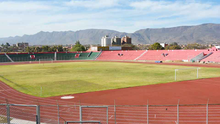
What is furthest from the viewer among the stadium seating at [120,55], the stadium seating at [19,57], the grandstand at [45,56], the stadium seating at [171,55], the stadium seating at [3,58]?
the stadium seating at [120,55]

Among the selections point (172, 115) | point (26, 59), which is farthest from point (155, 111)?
point (26, 59)

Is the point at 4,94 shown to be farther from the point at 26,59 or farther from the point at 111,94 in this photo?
the point at 26,59

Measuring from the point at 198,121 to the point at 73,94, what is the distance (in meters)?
14.6

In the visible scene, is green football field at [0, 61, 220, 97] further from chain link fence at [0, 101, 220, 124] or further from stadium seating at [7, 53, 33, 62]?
stadium seating at [7, 53, 33, 62]

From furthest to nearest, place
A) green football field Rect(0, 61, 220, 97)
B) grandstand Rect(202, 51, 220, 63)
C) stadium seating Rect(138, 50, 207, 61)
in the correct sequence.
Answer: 1. stadium seating Rect(138, 50, 207, 61)
2. grandstand Rect(202, 51, 220, 63)
3. green football field Rect(0, 61, 220, 97)

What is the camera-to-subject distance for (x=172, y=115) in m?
15.3

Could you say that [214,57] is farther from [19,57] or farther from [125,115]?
[19,57]

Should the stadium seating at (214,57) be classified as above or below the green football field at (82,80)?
above

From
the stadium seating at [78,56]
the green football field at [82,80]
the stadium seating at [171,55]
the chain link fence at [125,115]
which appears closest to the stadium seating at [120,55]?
the stadium seating at [78,56]

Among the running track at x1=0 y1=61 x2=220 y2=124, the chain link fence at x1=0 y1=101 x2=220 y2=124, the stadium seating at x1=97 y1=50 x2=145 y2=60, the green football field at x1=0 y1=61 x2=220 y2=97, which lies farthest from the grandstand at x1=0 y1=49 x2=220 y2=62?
the chain link fence at x1=0 y1=101 x2=220 y2=124

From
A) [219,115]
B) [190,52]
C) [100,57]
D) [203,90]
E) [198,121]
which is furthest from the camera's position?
[100,57]

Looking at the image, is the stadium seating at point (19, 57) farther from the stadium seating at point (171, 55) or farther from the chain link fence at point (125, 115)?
the chain link fence at point (125, 115)

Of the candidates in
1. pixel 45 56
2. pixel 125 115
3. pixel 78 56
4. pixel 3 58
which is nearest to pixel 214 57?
pixel 78 56

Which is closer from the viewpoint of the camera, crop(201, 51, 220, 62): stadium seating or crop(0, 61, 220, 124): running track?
crop(0, 61, 220, 124): running track
